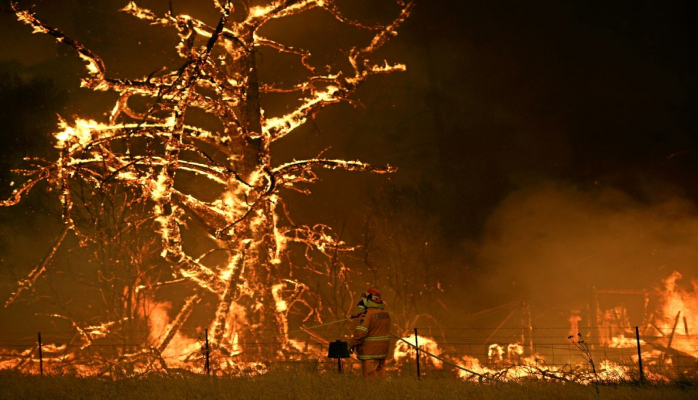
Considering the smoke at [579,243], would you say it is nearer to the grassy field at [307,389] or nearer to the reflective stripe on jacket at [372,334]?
the grassy field at [307,389]

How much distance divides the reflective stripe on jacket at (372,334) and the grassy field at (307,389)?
0.48 m

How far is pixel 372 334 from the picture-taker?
406 inches

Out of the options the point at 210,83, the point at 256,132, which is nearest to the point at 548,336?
the point at 256,132

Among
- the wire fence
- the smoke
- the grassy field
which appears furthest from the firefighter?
the smoke

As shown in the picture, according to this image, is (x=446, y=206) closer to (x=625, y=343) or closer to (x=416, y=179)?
(x=416, y=179)

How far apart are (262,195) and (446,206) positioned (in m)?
13.5

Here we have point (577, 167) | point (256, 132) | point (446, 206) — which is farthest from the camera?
point (446, 206)

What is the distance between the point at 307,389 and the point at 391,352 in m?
13.5

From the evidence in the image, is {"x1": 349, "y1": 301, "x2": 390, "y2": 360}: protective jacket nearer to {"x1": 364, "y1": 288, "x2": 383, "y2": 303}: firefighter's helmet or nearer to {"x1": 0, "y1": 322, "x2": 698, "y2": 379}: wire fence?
{"x1": 364, "y1": 288, "x2": 383, "y2": 303}: firefighter's helmet

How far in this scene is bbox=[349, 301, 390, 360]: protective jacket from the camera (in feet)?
33.7

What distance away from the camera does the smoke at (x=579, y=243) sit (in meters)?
21.2

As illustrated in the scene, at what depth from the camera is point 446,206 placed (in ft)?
82.8

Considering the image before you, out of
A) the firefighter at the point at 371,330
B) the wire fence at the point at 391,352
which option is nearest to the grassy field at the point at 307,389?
the firefighter at the point at 371,330

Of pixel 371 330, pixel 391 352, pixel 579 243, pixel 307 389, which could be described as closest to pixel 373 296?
pixel 371 330
